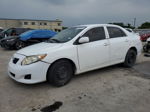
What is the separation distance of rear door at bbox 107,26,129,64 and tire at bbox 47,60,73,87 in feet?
4.96

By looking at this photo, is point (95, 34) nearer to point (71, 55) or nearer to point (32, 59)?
point (71, 55)

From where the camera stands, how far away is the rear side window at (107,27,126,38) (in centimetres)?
455

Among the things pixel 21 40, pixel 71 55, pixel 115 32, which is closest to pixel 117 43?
pixel 115 32

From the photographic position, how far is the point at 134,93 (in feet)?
10.5

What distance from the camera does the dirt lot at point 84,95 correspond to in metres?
2.70

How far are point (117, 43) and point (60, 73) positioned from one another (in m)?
2.10

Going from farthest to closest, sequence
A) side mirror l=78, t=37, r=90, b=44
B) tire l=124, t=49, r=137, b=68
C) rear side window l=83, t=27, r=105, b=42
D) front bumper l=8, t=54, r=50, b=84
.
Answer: tire l=124, t=49, r=137, b=68
rear side window l=83, t=27, r=105, b=42
side mirror l=78, t=37, r=90, b=44
front bumper l=8, t=54, r=50, b=84

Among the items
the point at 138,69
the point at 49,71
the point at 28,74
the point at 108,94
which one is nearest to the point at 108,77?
the point at 108,94

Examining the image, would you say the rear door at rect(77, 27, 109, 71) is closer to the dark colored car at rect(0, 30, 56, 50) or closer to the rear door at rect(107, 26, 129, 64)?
the rear door at rect(107, 26, 129, 64)

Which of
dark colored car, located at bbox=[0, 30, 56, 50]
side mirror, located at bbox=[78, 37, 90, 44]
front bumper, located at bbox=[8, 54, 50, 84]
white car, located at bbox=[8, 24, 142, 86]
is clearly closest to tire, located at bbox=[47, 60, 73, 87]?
white car, located at bbox=[8, 24, 142, 86]

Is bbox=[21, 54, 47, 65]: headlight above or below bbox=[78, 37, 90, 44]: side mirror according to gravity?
below

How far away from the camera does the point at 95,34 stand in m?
4.23

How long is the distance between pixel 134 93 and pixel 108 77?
109cm

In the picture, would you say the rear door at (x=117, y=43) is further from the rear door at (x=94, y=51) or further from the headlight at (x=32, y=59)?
the headlight at (x=32, y=59)
